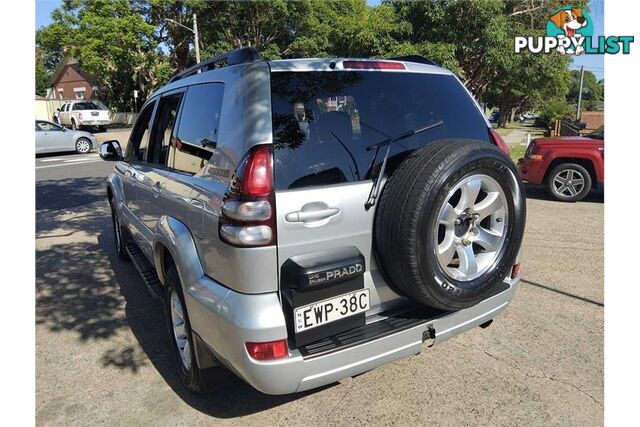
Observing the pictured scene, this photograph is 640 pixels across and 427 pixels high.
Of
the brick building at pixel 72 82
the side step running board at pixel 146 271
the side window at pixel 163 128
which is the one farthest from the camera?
the brick building at pixel 72 82

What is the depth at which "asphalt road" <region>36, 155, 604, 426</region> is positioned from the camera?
256cm

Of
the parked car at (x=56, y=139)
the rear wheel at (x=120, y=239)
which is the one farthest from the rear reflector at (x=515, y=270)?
the parked car at (x=56, y=139)

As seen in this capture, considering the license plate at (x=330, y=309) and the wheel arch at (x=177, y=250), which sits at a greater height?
the wheel arch at (x=177, y=250)

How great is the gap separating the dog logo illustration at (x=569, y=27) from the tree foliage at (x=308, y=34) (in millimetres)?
710

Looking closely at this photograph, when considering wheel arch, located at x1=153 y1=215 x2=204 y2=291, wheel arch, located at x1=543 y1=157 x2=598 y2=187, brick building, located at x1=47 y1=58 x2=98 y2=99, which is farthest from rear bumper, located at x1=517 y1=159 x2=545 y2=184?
brick building, located at x1=47 y1=58 x2=98 y2=99

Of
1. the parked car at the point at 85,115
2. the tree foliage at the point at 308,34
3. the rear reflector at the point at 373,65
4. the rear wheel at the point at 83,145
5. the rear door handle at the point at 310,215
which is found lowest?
the rear door handle at the point at 310,215

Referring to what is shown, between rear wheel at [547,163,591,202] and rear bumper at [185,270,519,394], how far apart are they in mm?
6551

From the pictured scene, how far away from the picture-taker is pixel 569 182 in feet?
25.2

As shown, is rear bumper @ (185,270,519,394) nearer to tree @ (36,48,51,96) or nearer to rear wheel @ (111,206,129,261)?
rear wheel @ (111,206,129,261)

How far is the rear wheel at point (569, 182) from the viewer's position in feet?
24.9

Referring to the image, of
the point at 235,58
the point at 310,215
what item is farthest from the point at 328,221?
the point at 235,58

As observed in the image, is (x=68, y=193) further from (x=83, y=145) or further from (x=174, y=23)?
(x=174, y=23)

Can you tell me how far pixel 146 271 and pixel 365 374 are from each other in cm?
202

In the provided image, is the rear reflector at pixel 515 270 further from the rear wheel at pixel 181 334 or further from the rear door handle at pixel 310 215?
the rear wheel at pixel 181 334
